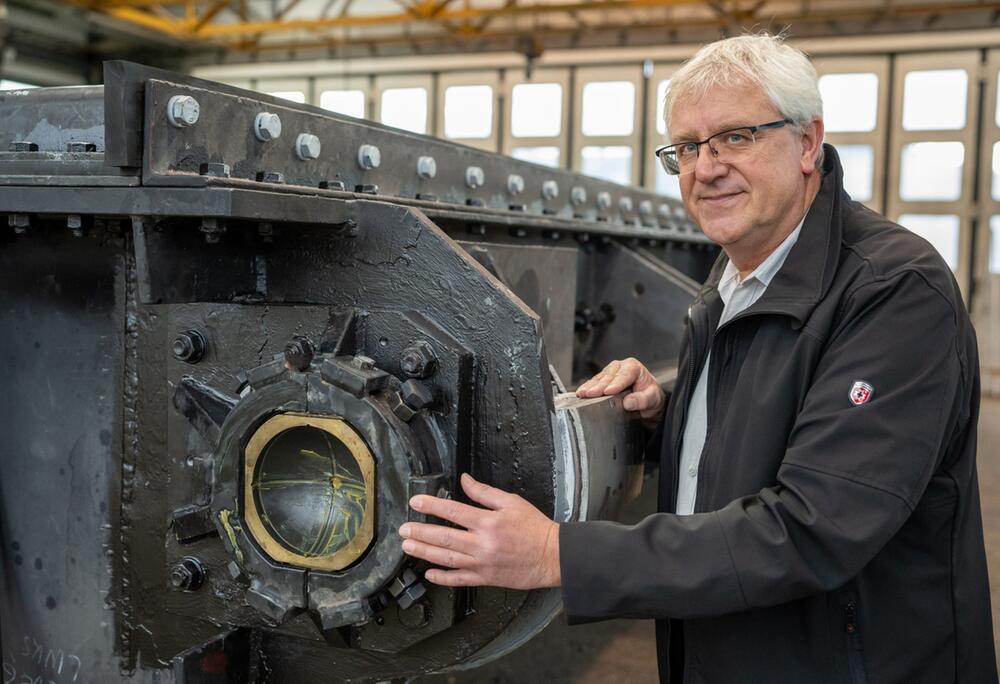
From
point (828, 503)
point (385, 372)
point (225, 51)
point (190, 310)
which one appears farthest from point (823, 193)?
point (225, 51)

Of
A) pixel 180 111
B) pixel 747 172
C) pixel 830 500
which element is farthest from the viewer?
pixel 747 172

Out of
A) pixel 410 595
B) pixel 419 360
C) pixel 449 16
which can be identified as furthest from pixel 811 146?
pixel 449 16

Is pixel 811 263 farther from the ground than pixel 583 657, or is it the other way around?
pixel 811 263

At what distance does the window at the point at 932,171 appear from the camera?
8.84 m

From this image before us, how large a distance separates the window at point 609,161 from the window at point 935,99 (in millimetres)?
2671

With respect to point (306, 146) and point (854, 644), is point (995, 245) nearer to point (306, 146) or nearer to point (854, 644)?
point (854, 644)

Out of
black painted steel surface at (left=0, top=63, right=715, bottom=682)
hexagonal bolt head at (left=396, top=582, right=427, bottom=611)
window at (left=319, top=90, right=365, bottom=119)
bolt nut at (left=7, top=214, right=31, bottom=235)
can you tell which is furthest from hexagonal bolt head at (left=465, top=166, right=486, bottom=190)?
window at (left=319, top=90, right=365, bottom=119)

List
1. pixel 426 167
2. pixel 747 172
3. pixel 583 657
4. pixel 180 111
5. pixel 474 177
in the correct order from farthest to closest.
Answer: pixel 583 657, pixel 474 177, pixel 426 167, pixel 747 172, pixel 180 111

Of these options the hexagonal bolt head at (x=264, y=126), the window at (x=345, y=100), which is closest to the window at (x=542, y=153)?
the window at (x=345, y=100)

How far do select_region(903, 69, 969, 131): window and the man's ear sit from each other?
27.6ft

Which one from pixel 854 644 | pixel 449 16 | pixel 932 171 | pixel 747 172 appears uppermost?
pixel 449 16

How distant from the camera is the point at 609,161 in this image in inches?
389

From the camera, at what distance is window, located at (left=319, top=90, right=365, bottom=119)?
10.7 metres

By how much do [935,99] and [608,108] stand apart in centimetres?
314
